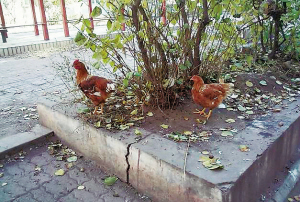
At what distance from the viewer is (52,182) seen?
253 cm

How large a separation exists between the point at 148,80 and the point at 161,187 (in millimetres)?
1098

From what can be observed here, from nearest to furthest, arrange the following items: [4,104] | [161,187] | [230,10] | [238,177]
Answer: [238,177] < [161,187] < [230,10] < [4,104]

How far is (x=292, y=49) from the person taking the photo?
4.41 metres

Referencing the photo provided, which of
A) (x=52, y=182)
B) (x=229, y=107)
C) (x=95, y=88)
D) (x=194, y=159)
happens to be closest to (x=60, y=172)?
(x=52, y=182)

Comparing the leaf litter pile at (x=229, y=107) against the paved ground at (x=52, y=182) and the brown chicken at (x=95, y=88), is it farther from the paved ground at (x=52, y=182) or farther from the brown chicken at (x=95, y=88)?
the paved ground at (x=52, y=182)

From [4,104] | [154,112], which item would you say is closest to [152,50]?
[154,112]

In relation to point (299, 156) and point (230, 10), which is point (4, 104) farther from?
point (299, 156)

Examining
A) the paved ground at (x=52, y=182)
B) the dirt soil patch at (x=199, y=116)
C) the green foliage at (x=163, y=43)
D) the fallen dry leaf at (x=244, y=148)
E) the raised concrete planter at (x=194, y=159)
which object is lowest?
the paved ground at (x=52, y=182)

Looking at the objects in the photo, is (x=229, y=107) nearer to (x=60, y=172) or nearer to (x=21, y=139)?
(x=60, y=172)

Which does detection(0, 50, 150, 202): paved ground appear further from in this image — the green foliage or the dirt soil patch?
the green foliage

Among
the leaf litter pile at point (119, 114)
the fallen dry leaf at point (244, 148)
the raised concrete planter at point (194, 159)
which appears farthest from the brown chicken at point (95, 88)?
the fallen dry leaf at point (244, 148)

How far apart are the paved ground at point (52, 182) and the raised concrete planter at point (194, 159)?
0.11 meters

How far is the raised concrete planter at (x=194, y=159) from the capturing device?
188cm

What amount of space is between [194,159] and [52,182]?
1.28 meters
